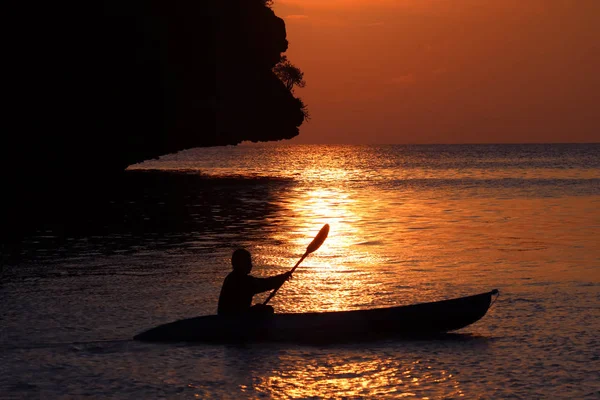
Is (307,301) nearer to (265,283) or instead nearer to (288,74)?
(265,283)

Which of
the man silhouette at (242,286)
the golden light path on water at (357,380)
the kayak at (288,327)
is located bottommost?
the golden light path on water at (357,380)

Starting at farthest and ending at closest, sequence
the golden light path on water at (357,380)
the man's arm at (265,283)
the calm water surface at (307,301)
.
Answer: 1. the man's arm at (265,283)
2. the calm water surface at (307,301)
3. the golden light path on water at (357,380)

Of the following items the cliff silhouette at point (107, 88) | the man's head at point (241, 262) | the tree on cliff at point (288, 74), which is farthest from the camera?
the tree on cliff at point (288, 74)

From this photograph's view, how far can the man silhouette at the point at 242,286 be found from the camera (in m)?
12.6

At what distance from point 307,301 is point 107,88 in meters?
26.0

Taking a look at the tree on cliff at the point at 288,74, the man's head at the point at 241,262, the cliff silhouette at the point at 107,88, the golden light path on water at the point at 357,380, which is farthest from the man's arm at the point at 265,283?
the tree on cliff at the point at 288,74

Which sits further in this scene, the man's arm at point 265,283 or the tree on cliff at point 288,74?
the tree on cliff at point 288,74

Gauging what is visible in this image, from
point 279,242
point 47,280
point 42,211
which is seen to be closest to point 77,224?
point 42,211

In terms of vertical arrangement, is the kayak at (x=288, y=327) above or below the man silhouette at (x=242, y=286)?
below

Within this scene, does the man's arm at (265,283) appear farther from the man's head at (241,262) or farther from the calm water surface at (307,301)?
the calm water surface at (307,301)

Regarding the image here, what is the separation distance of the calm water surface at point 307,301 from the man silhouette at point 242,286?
0.59 meters

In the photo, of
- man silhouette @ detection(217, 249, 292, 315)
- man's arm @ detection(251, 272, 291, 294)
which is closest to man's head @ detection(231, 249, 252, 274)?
man silhouette @ detection(217, 249, 292, 315)

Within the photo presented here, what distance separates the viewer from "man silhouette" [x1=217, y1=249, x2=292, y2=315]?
41.2 ft

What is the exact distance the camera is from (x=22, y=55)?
32.8m
